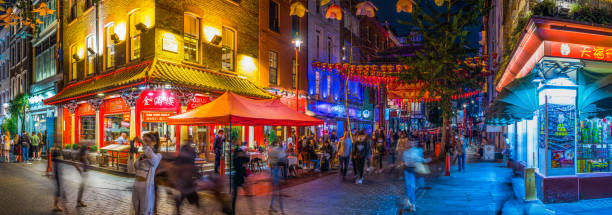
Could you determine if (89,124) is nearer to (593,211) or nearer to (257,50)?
(257,50)

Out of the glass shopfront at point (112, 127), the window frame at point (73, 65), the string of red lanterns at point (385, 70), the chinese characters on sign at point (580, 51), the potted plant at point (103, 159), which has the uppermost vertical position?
the window frame at point (73, 65)

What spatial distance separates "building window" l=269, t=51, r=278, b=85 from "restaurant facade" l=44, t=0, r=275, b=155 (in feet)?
5.75

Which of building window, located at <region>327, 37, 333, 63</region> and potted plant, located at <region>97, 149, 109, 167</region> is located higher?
building window, located at <region>327, 37, 333, 63</region>

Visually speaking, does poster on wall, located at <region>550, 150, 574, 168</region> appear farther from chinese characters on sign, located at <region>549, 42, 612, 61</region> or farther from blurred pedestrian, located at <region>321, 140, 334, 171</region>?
blurred pedestrian, located at <region>321, 140, 334, 171</region>

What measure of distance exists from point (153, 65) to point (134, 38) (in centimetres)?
299

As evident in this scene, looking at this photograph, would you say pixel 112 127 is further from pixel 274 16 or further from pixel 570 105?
pixel 570 105

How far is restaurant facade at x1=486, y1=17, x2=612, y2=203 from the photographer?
9.04 m

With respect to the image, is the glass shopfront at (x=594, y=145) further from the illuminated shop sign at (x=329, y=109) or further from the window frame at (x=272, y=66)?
the illuminated shop sign at (x=329, y=109)

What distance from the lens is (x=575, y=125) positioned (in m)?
9.57

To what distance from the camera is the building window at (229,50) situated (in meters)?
20.2

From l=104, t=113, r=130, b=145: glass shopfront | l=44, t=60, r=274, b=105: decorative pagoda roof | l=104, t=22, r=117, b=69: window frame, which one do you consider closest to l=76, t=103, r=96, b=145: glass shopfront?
l=44, t=60, r=274, b=105: decorative pagoda roof

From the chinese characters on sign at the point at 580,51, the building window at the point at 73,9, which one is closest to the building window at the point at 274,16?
the building window at the point at 73,9

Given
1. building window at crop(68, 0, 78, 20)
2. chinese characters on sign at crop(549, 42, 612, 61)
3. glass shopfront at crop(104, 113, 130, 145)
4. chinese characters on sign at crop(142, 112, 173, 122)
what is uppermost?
building window at crop(68, 0, 78, 20)

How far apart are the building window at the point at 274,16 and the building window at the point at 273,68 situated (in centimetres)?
157
